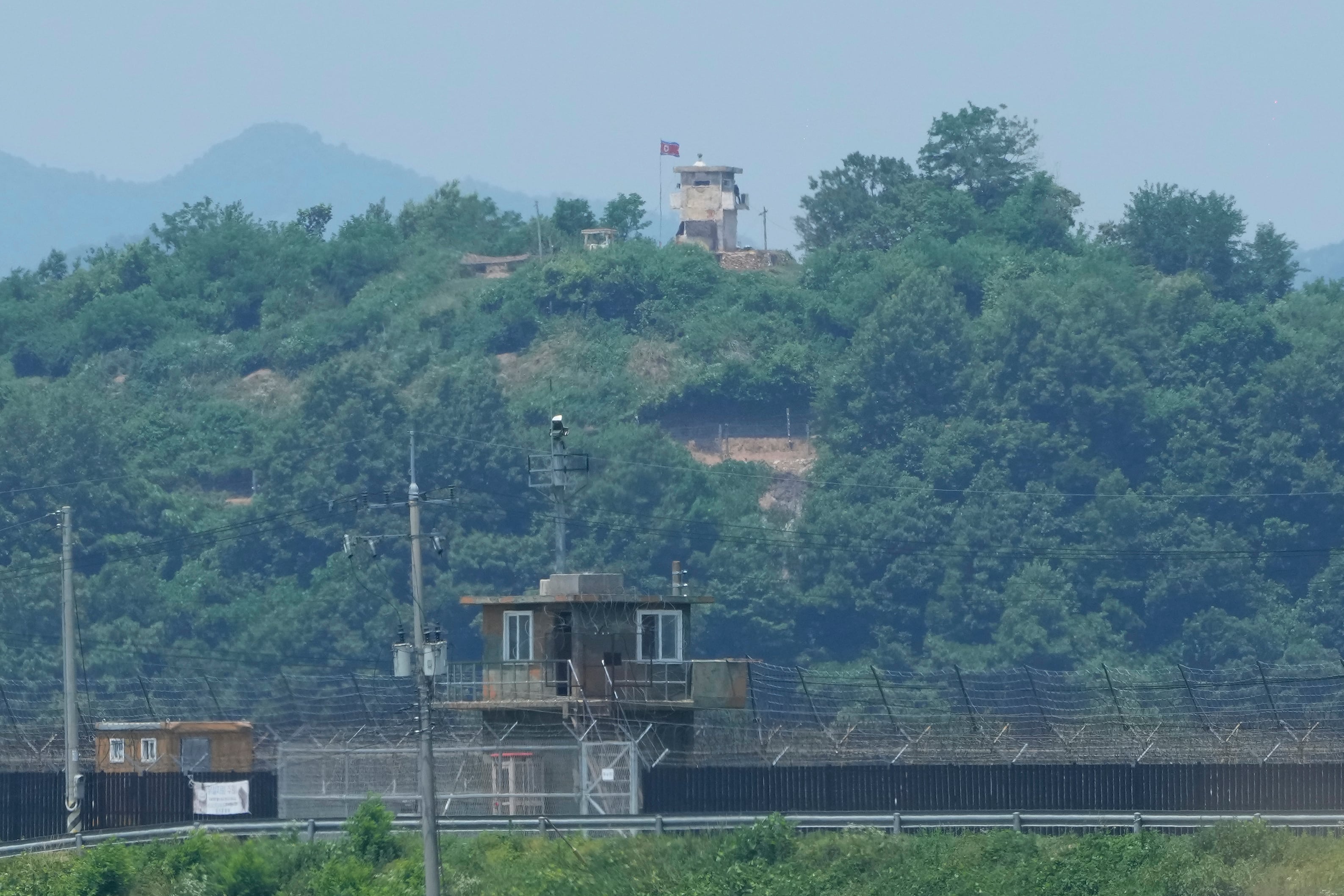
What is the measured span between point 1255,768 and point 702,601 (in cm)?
1490

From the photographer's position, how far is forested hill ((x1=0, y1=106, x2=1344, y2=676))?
129m

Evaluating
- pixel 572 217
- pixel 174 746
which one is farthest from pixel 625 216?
pixel 174 746

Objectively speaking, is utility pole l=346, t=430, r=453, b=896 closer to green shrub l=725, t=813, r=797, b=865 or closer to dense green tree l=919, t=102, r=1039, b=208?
green shrub l=725, t=813, r=797, b=865

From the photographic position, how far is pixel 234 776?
181 feet

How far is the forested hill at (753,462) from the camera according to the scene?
129250 mm

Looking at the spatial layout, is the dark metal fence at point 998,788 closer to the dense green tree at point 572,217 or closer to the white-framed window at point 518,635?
the white-framed window at point 518,635

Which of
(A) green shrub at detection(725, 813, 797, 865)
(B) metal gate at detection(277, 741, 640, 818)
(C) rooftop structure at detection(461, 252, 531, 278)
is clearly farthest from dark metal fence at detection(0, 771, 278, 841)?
(C) rooftop structure at detection(461, 252, 531, 278)

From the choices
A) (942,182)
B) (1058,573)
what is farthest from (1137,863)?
(942,182)

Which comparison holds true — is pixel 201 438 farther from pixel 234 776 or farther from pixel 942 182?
pixel 234 776

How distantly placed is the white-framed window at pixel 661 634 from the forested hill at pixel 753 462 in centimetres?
6582

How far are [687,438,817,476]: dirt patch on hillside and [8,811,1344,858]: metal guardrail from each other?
10004 cm

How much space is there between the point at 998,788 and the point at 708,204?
14292cm

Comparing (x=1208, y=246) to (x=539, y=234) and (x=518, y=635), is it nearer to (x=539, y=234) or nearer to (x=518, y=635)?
(x=539, y=234)

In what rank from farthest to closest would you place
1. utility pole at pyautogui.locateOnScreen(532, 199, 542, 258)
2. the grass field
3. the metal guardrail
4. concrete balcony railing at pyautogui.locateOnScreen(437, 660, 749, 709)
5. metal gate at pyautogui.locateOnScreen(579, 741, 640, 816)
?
utility pole at pyautogui.locateOnScreen(532, 199, 542, 258), concrete balcony railing at pyautogui.locateOnScreen(437, 660, 749, 709), metal gate at pyautogui.locateOnScreen(579, 741, 640, 816), the metal guardrail, the grass field
